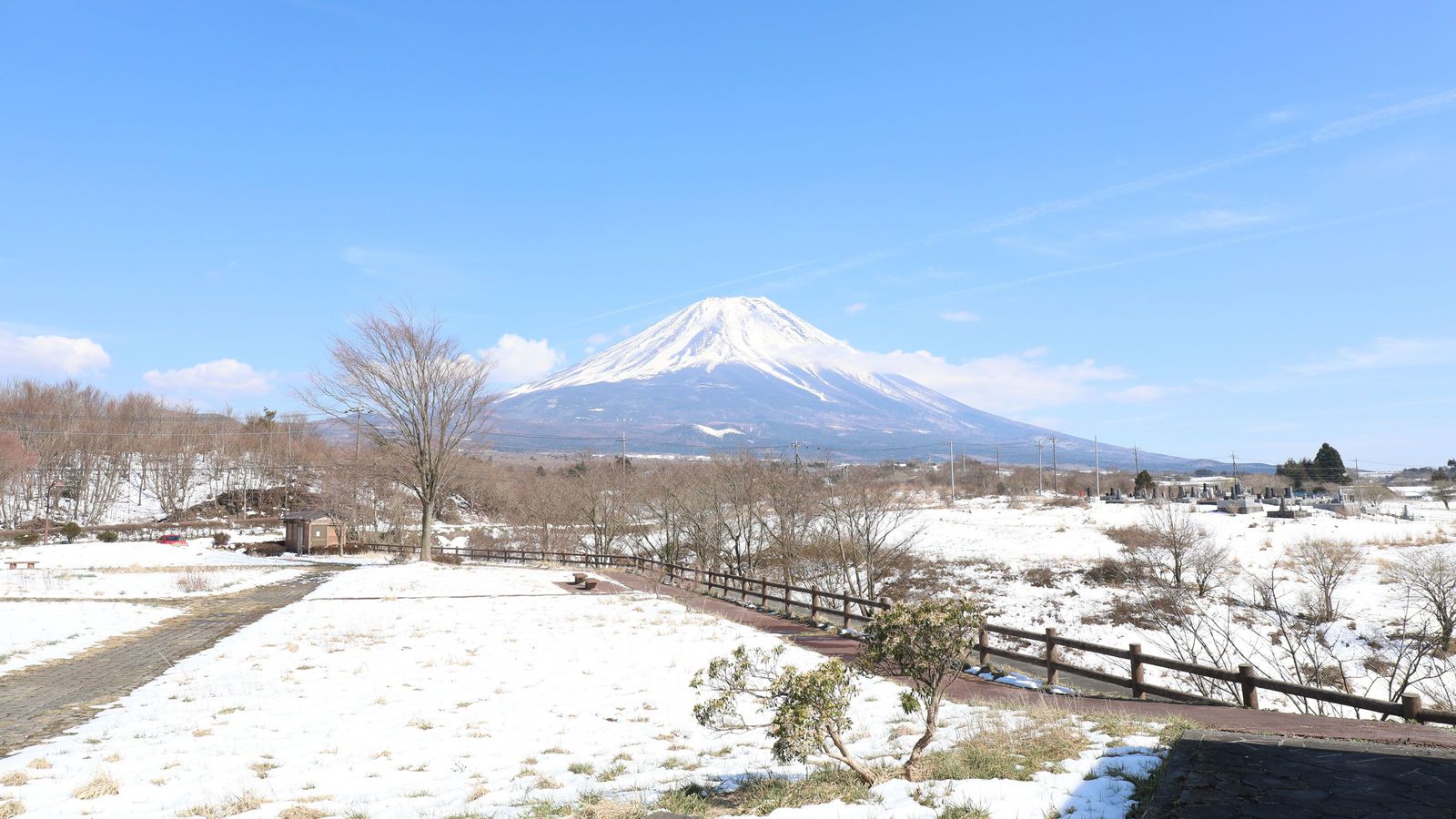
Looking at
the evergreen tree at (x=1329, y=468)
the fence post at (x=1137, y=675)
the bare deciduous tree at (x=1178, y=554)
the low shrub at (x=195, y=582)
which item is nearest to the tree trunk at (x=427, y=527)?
the low shrub at (x=195, y=582)

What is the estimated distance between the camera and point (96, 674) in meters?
14.4

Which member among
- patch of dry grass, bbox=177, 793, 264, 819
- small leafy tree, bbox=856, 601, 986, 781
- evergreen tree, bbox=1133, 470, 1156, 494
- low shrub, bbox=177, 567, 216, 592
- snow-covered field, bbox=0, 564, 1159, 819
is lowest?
low shrub, bbox=177, 567, 216, 592

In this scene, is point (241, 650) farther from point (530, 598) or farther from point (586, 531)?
point (586, 531)

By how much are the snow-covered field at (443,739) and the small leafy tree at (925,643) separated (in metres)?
0.69

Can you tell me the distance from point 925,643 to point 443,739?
6296 millimetres

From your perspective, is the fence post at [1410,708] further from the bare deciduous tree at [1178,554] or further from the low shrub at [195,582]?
the low shrub at [195,582]

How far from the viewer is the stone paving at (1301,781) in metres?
5.89

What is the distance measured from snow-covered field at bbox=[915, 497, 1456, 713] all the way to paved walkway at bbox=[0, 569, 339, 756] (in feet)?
54.8

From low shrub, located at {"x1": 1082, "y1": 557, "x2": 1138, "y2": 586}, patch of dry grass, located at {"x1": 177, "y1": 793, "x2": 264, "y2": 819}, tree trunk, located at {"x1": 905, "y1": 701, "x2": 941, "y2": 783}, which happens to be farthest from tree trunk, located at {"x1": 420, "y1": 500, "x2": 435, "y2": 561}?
tree trunk, located at {"x1": 905, "y1": 701, "x2": 941, "y2": 783}

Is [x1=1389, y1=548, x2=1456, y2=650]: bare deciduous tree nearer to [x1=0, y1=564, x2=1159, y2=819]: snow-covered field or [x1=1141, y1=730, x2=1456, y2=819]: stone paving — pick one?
[x1=1141, y1=730, x2=1456, y2=819]: stone paving

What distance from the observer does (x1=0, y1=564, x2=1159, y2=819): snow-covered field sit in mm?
7520

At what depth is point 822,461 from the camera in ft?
141

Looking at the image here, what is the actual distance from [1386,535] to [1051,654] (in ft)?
169

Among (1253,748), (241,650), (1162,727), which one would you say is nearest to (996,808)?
(1253,748)
